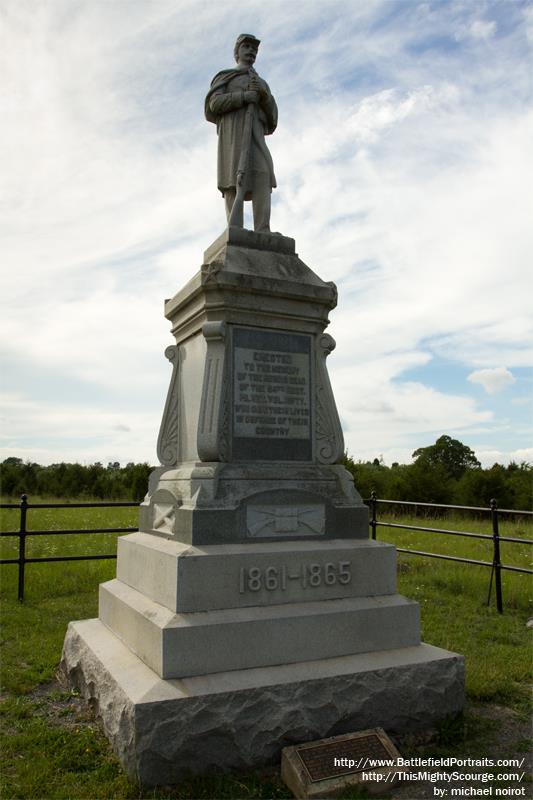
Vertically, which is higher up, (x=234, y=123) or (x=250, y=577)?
(x=234, y=123)

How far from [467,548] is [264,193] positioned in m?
9.33

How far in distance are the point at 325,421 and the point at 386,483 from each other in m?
18.4

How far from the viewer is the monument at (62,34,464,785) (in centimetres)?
374

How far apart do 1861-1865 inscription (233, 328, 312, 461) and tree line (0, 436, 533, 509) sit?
12.7m

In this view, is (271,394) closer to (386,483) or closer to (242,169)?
(242,169)

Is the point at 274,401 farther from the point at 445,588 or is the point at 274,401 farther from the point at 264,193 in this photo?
the point at 445,588

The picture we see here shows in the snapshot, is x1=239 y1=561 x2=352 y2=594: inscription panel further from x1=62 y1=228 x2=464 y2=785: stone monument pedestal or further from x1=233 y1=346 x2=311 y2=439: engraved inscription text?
x1=233 y1=346 x2=311 y2=439: engraved inscription text

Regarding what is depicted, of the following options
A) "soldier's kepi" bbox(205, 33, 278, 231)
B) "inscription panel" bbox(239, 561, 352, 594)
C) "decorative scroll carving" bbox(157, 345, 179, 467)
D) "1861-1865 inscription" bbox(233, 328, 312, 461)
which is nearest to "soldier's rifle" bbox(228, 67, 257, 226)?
"soldier's kepi" bbox(205, 33, 278, 231)

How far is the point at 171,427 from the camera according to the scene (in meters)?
5.54

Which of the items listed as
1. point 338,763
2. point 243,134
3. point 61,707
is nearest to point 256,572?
point 338,763

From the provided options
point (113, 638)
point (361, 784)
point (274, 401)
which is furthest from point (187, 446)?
point (361, 784)

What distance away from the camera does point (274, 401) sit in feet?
16.5

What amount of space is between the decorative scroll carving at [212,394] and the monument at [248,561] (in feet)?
0.04

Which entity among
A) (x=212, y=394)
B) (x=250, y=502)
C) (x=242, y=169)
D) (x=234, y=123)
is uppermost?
(x=234, y=123)
